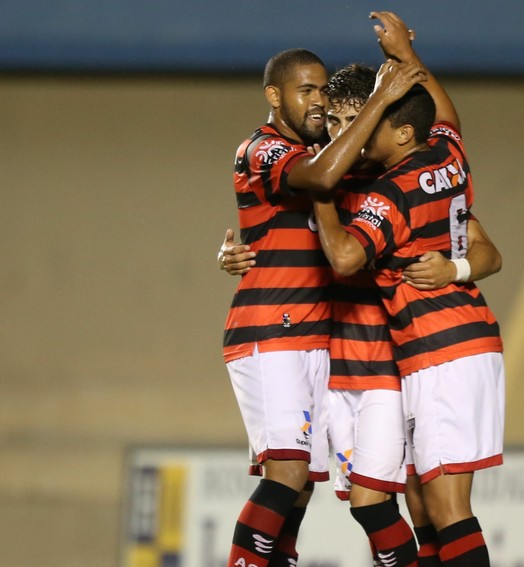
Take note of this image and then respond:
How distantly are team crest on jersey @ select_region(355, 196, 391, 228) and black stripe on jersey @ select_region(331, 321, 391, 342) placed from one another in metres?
0.40

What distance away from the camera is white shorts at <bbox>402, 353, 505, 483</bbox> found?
250 cm

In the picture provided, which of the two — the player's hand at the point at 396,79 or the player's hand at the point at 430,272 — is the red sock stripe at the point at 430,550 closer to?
the player's hand at the point at 430,272

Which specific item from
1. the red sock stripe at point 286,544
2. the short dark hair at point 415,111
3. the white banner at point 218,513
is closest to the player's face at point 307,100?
the short dark hair at point 415,111

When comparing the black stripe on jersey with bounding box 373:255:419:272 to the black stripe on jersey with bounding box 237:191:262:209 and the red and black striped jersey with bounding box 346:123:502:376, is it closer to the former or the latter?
the red and black striped jersey with bounding box 346:123:502:376

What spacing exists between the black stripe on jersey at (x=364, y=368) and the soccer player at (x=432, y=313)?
0.13m

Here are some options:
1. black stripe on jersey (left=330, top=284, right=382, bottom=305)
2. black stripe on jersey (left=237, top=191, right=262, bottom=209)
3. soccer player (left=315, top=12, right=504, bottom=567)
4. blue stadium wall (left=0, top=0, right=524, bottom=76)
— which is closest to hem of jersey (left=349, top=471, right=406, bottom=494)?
soccer player (left=315, top=12, right=504, bottom=567)

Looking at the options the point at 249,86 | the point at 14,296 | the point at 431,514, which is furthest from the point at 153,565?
the point at 431,514

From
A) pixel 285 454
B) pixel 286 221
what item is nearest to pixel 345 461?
pixel 285 454

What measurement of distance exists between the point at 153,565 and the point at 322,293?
258cm

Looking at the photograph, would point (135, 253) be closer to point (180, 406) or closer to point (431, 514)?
point (180, 406)

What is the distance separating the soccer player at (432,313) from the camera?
8.18ft

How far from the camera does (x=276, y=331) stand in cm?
280

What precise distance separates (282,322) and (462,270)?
1.66 ft

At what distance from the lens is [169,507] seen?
507 centimetres
